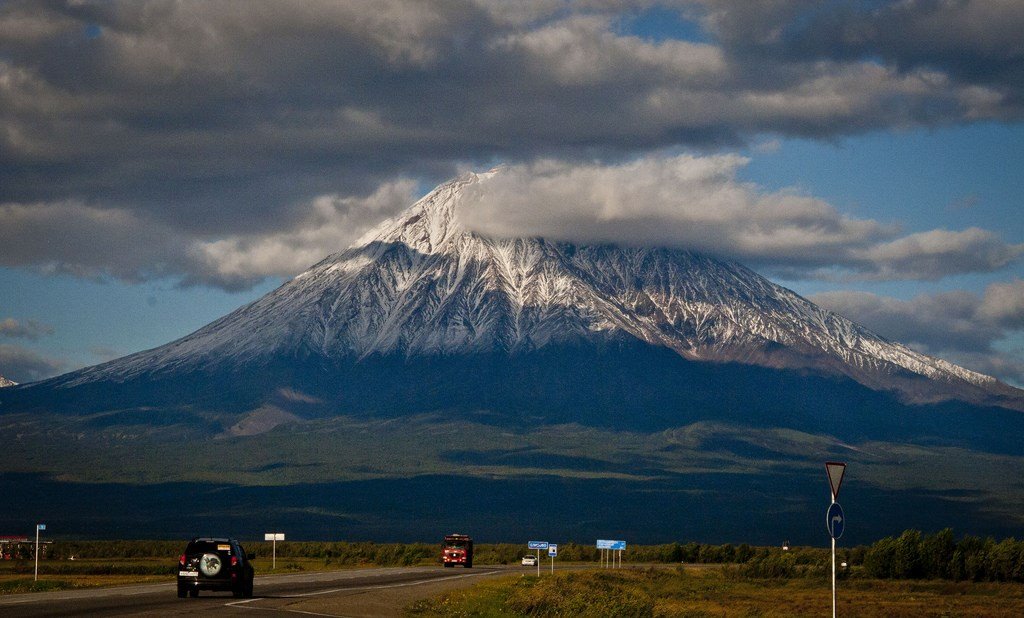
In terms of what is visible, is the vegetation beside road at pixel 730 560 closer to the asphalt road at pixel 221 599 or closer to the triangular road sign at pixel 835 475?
the asphalt road at pixel 221 599

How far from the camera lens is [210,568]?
5516 cm

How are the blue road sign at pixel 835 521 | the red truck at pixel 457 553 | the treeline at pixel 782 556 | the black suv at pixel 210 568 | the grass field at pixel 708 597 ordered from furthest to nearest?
1. the red truck at pixel 457 553
2. the treeline at pixel 782 556
3. the black suv at pixel 210 568
4. the grass field at pixel 708 597
5. the blue road sign at pixel 835 521

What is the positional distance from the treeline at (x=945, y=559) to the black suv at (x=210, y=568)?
144 ft

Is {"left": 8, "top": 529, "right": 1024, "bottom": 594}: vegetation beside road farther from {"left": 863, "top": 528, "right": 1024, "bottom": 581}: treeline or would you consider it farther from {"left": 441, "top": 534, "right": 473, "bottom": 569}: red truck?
{"left": 441, "top": 534, "right": 473, "bottom": 569}: red truck

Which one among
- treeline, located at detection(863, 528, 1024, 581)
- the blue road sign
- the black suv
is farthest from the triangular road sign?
treeline, located at detection(863, 528, 1024, 581)

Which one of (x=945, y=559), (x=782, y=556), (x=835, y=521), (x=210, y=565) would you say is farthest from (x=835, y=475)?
(x=782, y=556)

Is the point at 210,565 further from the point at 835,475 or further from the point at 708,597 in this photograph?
the point at 708,597

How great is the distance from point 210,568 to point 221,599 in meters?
1.28

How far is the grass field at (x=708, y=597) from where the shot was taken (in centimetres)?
5372

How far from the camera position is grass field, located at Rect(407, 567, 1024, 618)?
176 ft

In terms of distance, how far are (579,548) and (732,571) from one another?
42415 millimetres

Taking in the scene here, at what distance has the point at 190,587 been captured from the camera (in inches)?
2164

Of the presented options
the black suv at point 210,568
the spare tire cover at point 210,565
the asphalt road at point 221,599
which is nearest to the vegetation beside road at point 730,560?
the asphalt road at point 221,599

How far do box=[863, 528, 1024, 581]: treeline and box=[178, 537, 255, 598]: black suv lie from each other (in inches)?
1728
